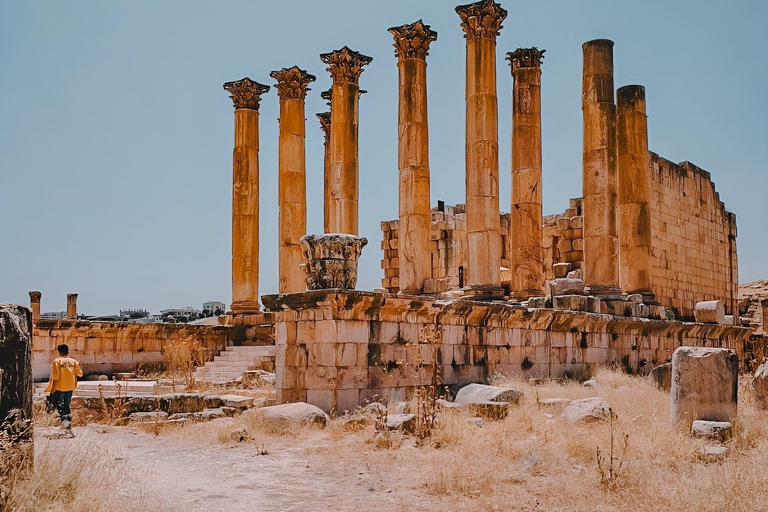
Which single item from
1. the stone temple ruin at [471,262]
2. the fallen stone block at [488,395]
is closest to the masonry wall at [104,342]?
the stone temple ruin at [471,262]

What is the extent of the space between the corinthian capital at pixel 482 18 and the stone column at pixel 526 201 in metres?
1.92

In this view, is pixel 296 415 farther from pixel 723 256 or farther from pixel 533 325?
pixel 723 256

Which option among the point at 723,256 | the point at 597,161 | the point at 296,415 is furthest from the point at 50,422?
the point at 723,256

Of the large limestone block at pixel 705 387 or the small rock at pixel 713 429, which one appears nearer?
the small rock at pixel 713 429

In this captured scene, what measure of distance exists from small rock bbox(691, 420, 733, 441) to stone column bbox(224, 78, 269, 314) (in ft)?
56.3

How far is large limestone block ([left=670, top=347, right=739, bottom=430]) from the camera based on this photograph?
9438mm

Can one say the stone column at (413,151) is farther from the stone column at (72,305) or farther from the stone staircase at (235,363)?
the stone column at (72,305)

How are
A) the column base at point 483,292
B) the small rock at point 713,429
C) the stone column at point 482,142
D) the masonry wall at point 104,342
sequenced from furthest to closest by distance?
the stone column at point 482,142 < the column base at point 483,292 < the masonry wall at point 104,342 < the small rock at point 713,429

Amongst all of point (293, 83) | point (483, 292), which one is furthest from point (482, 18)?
point (293, 83)

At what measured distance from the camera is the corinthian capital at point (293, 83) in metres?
25.2

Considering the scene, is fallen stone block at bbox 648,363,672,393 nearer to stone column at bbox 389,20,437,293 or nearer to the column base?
the column base

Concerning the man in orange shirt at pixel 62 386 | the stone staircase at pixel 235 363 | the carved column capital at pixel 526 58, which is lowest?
the stone staircase at pixel 235 363

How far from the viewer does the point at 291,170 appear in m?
25.0

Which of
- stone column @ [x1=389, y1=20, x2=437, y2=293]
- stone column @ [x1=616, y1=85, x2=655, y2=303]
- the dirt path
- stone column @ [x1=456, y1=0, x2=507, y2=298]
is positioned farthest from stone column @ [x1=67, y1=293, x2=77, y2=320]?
the dirt path
